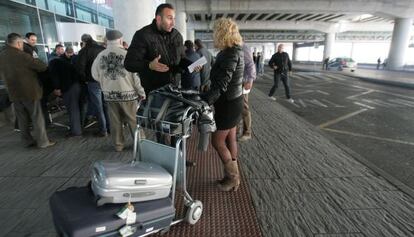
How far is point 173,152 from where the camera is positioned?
221 cm

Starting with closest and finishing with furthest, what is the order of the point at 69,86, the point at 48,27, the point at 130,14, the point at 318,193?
the point at 318,193
the point at 69,86
the point at 130,14
the point at 48,27

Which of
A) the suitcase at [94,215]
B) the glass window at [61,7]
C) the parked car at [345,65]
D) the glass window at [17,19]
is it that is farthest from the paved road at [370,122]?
the parked car at [345,65]

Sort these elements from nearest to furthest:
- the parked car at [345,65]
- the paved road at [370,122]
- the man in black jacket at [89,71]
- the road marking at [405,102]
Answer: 1. the paved road at [370,122]
2. the man in black jacket at [89,71]
3. the road marking at [405,102]
4. the parked car at [345,65]

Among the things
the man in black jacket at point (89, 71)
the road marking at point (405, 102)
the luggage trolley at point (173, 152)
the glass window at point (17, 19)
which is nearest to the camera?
the luggage trolley at point (173, 152)

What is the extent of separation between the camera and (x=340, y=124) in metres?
6.30

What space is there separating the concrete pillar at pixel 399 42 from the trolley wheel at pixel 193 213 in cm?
2812

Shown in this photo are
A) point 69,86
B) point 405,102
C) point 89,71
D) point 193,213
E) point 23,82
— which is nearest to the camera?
point 193,213

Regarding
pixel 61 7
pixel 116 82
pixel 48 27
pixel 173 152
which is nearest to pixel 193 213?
pixel 173 152

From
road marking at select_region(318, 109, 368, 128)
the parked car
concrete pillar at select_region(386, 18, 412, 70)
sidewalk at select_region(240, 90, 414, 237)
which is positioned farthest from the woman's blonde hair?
the parked car

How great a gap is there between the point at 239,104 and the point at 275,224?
128 centimetres

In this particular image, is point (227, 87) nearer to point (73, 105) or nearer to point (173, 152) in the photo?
point (173, 152)

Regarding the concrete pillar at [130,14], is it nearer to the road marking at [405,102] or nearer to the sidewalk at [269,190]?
the sidewalk at [269,190]

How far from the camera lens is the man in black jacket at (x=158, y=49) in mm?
2719

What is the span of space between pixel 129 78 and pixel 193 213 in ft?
7.74
